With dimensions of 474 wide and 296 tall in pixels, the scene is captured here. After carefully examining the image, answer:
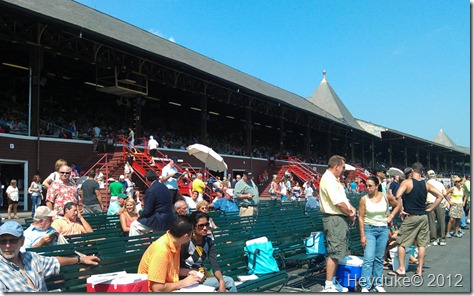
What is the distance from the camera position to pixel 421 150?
65.2 metres

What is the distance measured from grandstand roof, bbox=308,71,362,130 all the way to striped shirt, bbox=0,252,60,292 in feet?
165

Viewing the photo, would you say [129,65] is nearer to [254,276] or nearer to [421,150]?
[254,276]

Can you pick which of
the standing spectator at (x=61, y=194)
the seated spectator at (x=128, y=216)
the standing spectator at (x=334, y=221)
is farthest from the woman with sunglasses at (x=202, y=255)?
the standing spectator at (x=61, y=194)

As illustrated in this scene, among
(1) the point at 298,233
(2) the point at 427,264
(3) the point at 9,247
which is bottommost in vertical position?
(2) the point at 427,264

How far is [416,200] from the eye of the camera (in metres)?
7.31

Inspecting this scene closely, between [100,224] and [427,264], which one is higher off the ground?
[100,224]

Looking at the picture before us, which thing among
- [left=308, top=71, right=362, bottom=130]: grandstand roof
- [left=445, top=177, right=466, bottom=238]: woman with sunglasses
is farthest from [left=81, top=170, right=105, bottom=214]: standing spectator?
[left=308, top=71, right=362, bottom=130]: grandstand roof

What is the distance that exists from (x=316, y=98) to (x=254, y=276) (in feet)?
170

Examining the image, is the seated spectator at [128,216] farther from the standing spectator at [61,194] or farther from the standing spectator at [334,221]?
the standing spectator at [334,221]

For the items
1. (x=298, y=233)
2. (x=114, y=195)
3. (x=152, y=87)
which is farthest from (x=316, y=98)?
(x=298, y=233)

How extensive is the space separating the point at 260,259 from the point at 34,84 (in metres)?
14.3

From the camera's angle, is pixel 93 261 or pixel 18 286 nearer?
pixel 18 286

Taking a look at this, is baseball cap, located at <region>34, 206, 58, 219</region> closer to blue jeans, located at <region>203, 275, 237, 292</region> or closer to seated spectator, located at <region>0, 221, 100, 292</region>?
seated spectator, located at <region>0, 221, 100, 292</region>

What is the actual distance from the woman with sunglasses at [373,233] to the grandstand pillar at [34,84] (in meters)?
14.5
